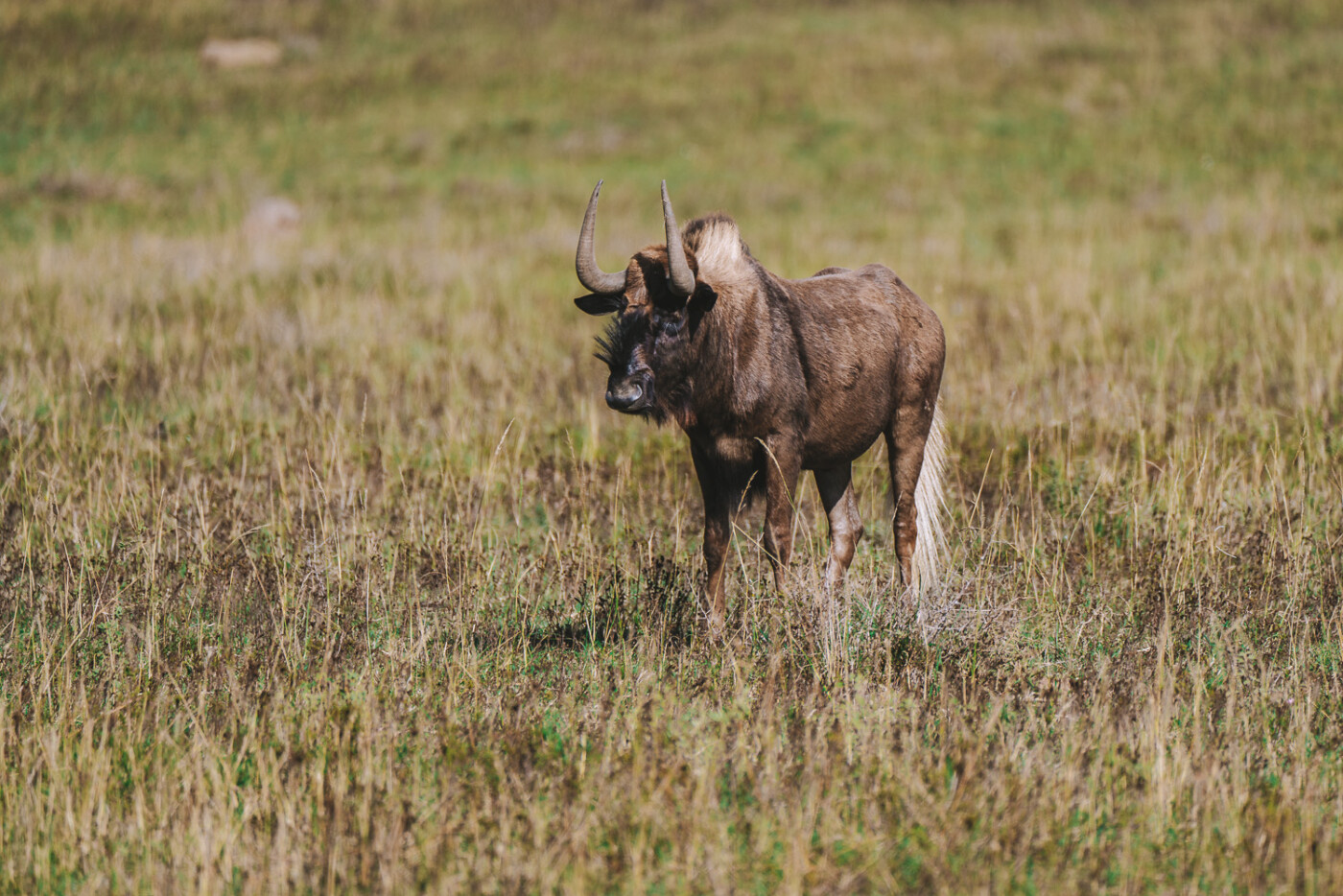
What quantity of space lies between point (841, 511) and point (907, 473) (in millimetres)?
369

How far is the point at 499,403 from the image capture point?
7.88 metres

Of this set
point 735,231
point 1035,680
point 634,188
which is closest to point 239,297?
point 735,231

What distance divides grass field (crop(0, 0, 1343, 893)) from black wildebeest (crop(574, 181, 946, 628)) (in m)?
0.28

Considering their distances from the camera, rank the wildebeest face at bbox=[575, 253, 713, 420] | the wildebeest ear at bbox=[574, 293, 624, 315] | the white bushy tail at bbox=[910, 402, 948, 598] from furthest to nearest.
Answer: the white bushy tail at bbox=[910, 402, 948, 598]
the wildebeest ear at bbox=[574, 293, 624, 315]
the wildebeest face at bbox=[575, 253, 713, 420]

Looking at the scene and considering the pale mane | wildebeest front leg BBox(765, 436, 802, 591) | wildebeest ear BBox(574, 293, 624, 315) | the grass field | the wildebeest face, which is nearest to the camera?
the grass field

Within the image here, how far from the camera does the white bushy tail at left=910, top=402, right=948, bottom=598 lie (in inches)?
207

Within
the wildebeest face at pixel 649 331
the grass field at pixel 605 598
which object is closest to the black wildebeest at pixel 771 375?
the wildebeest face at pixel 649 331

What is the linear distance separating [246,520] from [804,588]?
9.46 feet

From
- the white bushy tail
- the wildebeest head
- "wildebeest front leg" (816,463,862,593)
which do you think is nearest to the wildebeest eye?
the wildebeest head

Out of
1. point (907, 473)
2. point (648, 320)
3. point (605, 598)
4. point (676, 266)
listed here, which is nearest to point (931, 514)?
point (907, 473)

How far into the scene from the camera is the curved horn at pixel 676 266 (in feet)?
12.9

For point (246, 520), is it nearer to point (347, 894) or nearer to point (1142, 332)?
point (347, 894)

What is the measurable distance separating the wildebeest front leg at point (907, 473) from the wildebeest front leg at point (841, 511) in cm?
20

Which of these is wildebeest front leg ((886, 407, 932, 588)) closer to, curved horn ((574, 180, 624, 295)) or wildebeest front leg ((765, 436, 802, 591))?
wildebeest front leg ((765, 436, 802, 591))
